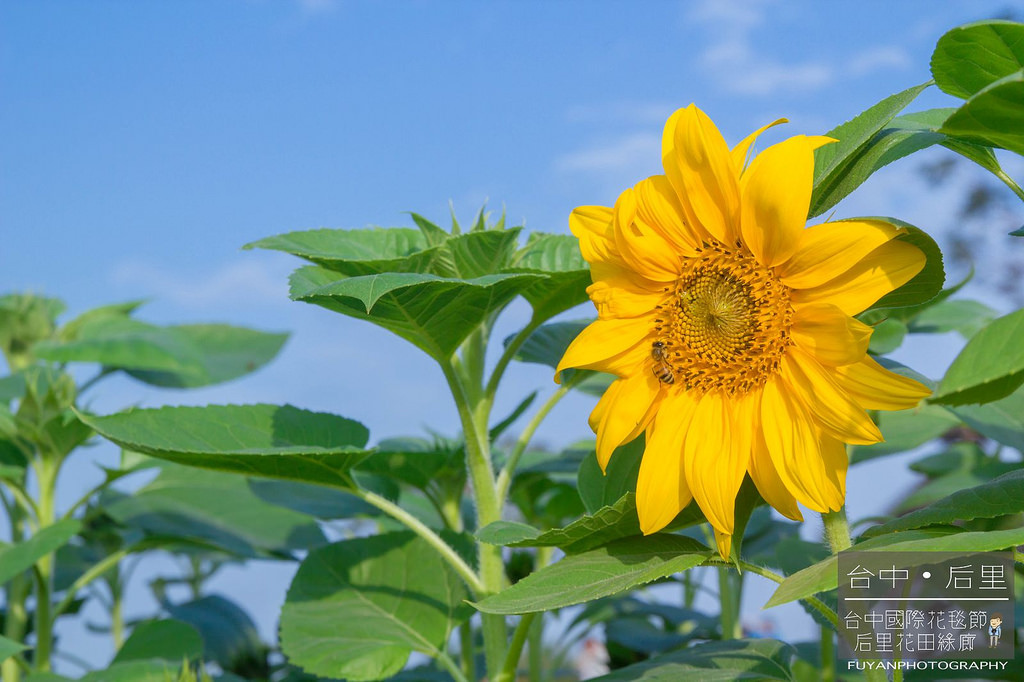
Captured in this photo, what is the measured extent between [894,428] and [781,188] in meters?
1.04

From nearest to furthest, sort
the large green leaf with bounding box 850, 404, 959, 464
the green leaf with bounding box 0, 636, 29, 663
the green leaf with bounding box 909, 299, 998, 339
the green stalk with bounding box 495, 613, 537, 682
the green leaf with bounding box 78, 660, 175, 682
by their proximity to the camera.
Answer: the green stalk with bounding box 495, 613, 537, 682, the green leaf with bounding box 0, 636, 29, 663, the green leaf with bounding box 78, 660, 175, 682, the large green leaf with bounding box 850, 404, 959, 464, the green leaf with bounding box 909, 299, 998, 339

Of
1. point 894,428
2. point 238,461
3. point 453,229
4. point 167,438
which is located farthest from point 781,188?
point 894,428

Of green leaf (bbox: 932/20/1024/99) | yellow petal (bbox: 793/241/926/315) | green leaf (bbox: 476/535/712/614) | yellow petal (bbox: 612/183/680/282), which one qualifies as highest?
green leaf (bbox: 932/20/1024/99)

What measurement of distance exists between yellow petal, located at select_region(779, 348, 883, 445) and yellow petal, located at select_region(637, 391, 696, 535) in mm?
99

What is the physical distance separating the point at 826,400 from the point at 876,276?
11 centimetres

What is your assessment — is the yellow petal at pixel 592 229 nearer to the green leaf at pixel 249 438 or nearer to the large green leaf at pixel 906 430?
the green leaf at pixel 249 438

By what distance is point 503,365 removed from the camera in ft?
4.34

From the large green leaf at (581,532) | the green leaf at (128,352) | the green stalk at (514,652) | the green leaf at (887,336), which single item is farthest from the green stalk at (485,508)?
the green leaf at (128,352)

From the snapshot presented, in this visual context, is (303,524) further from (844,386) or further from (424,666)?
(844,386)

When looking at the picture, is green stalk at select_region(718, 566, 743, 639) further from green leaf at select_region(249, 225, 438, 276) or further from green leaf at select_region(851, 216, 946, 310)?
green leaf at select_region(851, 216, 946, 310)

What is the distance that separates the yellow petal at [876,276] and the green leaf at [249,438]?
0.53 meters

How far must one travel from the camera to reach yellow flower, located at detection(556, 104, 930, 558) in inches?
33.6

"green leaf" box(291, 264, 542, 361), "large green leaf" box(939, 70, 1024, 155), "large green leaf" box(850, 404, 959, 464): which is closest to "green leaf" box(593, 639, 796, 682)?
"green leaf" box(291, 264, 542, 361)

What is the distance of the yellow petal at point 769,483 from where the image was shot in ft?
2.90
